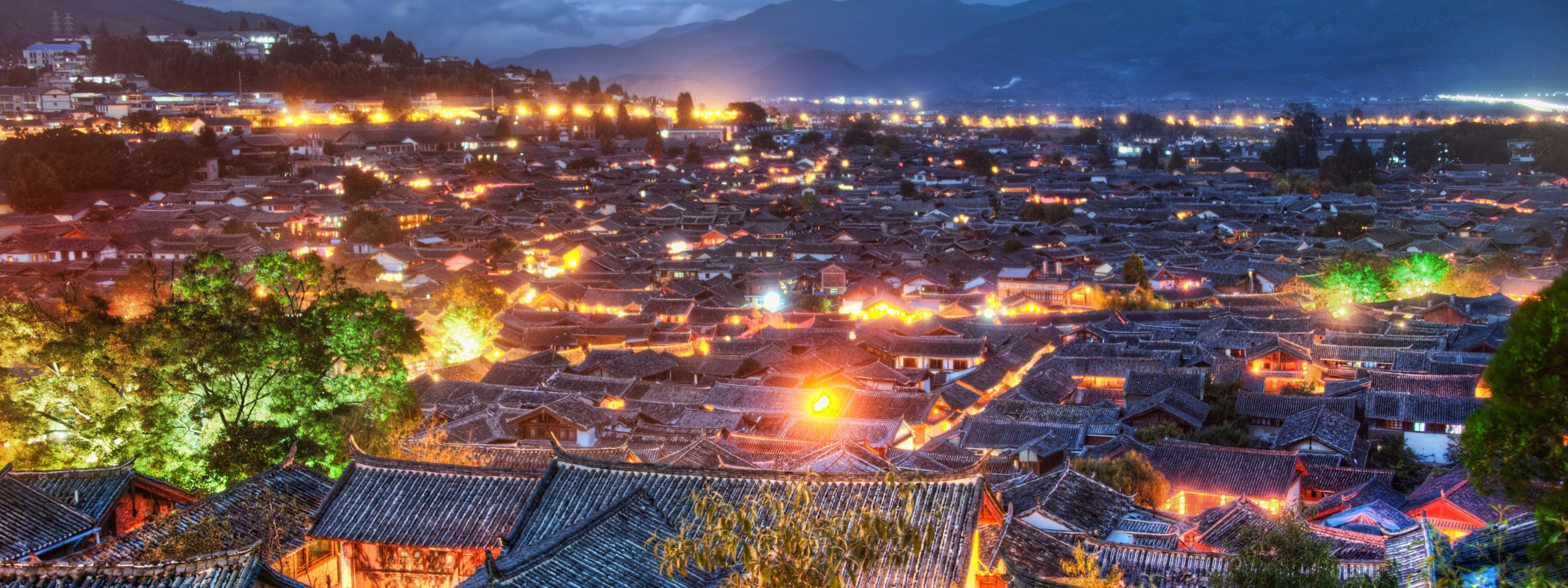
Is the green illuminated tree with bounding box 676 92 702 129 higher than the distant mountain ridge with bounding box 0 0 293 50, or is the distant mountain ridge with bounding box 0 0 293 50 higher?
the distant mountain ridge with bounding box 0 0 293 50

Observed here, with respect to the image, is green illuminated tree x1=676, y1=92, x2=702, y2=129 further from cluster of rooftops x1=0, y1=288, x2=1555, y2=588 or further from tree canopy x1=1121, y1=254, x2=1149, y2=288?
cluster of rooftops x1=0, y1=288, x2=1555, y2=588

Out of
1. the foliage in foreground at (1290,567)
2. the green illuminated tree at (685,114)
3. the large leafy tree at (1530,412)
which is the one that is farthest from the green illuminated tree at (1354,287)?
the green illuminated tree at (685,114)

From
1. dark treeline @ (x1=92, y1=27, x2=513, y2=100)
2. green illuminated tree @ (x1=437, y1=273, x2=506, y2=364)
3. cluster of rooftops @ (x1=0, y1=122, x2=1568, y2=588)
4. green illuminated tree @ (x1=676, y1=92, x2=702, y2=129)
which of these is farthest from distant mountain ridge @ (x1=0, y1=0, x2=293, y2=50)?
green illuminated tree @ (x1=437, y1=273, x2=506, y2=364)

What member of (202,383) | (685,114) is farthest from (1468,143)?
(202,383)

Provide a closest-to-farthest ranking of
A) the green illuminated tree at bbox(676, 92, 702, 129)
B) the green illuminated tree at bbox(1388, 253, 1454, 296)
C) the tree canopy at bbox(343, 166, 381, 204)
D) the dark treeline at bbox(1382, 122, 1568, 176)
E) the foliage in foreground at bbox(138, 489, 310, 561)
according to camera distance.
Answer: the foliage in foreground at bbox(138, 489, 310, 561)
the green illuminated tree at bbox(1388, 253, 1454, 296)
the tree canopy at bbox(343, 166, 381, 204)
the dark treeline at bbox(1382, 122, 1568, 176)
the green illuminated tree at bbox(676, 92, 702, 129)

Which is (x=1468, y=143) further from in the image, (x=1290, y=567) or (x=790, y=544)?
(x=790, y=544)

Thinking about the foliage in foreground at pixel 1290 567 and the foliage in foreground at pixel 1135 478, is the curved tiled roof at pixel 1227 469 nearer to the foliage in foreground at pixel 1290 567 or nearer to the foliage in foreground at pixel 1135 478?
the foliage in foreground at pixel 1135 478
